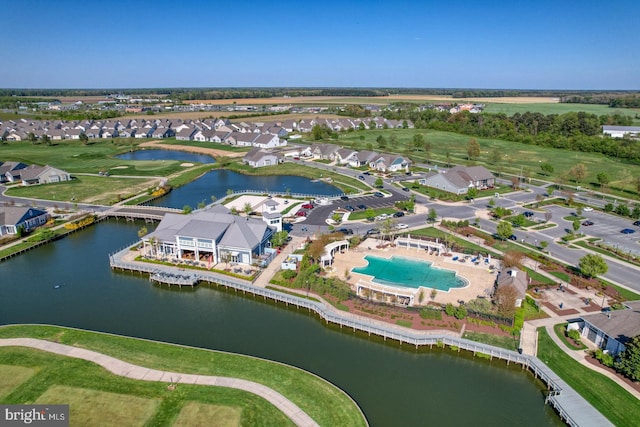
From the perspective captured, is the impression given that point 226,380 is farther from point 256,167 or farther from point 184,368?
point 256,167

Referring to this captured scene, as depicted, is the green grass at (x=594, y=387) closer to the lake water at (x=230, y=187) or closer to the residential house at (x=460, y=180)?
the residential house at (x=460, y=180)

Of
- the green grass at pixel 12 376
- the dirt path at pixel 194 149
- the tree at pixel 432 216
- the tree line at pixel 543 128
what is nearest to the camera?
the green grass at pixel 12 376

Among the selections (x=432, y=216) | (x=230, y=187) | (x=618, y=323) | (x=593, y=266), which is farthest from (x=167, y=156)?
(x=618, y=323)

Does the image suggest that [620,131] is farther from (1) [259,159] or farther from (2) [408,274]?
(2) [408,274]

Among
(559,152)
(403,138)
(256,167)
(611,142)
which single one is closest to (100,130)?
(256,167)

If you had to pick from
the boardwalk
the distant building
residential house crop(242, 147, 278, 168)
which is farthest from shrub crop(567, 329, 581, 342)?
the distant building

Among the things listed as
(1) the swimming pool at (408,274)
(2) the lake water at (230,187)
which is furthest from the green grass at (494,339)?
(2) the lake water at (230,187)

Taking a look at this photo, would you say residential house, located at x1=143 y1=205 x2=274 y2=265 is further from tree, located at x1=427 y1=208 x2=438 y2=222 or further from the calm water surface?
tree, located at x1=427 y1=208 x2=438 y2=222
